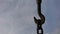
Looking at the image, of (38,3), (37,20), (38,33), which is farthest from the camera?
(37,20)

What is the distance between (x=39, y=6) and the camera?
3.96 metres

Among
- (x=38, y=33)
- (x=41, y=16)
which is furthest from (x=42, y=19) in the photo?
(x=38, y=33)

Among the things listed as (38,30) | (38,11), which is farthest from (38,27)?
(38,11)

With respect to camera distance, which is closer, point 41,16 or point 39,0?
point 39,0

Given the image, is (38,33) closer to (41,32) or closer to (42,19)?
(41,32)

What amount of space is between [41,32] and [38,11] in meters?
0.66

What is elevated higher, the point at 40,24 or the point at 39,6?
the point at 39,6

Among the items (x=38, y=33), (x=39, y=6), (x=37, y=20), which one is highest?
(x=39, y=6)

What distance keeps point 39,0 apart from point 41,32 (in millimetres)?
924

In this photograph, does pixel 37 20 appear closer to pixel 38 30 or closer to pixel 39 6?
pixel 38 30

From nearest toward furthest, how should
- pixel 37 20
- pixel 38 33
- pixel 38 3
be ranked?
pixel 38 3
pixel 38 33
pixel 37 20

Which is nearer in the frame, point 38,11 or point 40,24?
point 38,11

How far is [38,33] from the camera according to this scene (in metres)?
4.25

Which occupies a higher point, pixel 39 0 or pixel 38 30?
pixel 39 0
